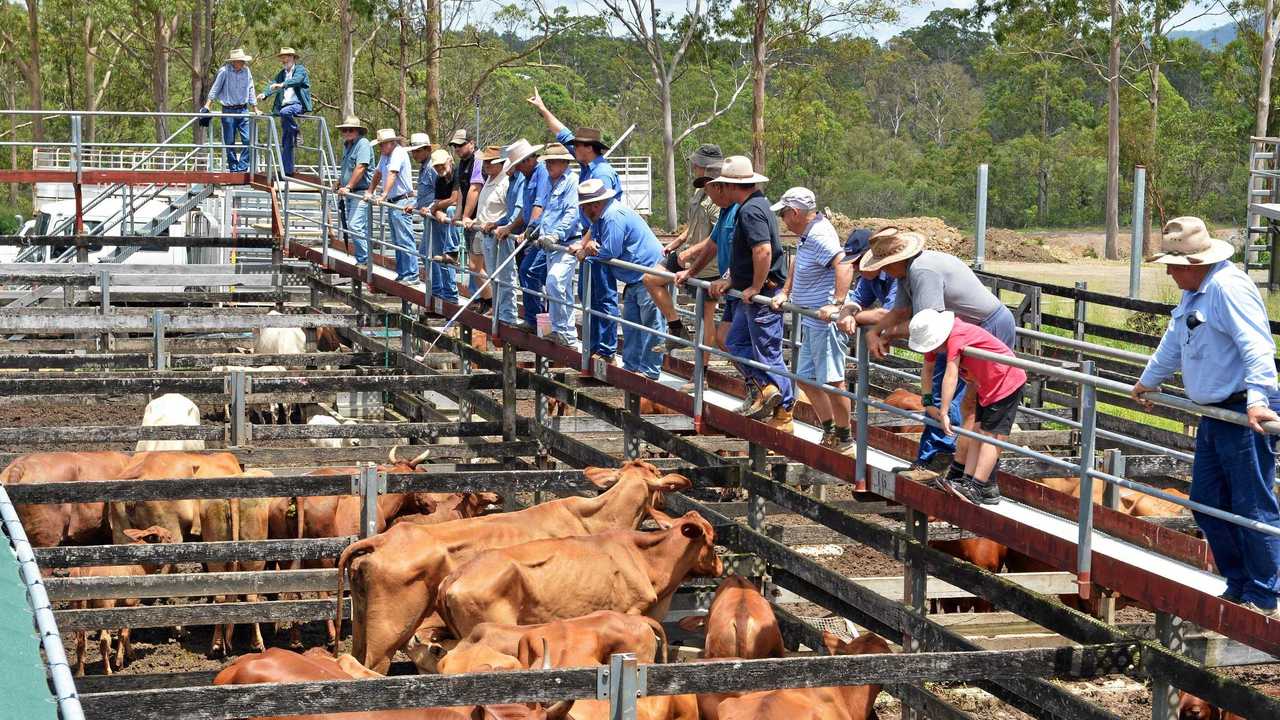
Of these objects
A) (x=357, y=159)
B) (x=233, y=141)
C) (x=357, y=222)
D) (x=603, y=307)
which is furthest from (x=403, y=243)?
(x=233, y=141)

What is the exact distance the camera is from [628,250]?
540 inches

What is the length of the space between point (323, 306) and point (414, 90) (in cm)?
3664

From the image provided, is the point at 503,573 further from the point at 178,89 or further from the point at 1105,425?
the point at 178,89

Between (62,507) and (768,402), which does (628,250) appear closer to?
(768,402)

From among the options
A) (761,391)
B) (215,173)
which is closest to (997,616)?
(761,391)

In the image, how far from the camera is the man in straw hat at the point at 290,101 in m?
25.5

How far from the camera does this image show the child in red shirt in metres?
8.88

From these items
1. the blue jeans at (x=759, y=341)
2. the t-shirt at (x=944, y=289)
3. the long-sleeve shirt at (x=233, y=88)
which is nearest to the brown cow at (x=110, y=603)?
the blue jeans at (x=759, y=341)

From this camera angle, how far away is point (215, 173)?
2656 cm

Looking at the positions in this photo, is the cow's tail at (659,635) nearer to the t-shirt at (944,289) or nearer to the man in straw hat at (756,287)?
the man in straw hat at (756,287)

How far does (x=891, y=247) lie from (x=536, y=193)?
639 centimetres

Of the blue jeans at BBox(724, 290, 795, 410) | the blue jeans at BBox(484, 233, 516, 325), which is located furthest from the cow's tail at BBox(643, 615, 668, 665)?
the blue jeans at BBox(484, 233, 516, 325)

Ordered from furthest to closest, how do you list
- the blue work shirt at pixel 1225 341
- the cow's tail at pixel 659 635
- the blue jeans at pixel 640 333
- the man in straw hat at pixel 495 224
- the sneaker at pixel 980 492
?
1. the man in straw hat at pixel 495 224
2. the blue jeans at pixel 640 333
3. the cow's tail at pixel 659 635
4. the sneaker at pixel 980 492
5. the blue work shirt at pixel 1225 341

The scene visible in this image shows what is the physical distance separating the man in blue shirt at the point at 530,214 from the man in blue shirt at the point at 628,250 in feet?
4.70
